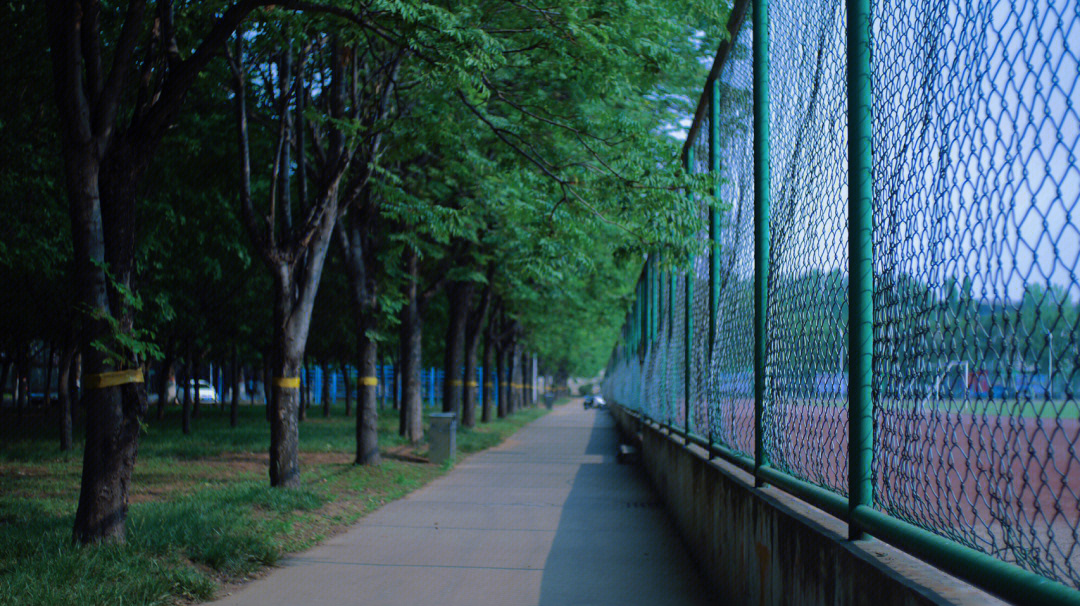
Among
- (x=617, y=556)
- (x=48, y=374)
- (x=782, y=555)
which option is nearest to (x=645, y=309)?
(x=617, y=556)

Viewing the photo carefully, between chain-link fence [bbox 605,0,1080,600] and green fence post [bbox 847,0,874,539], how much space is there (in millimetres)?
12

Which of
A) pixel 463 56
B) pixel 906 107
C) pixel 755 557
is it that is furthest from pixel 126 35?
pixel 906 107

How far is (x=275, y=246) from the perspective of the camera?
12789 millimetres

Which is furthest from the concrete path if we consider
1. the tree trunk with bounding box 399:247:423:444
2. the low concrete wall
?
the tree trunk with bounding box 399:247:423:444

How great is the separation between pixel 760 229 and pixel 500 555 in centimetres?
420

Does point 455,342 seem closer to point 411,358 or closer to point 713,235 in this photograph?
point 411,358

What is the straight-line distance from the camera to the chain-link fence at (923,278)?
2262 millimetres

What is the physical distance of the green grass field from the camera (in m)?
6.64

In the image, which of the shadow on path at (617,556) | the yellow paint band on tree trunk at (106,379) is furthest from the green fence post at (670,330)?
the yellow paint band on tree trunk at (106,379)

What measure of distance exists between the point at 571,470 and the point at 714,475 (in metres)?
11.0

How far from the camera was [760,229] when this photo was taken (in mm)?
5656

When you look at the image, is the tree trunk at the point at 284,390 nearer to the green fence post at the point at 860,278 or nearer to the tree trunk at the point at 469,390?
the green fence post at the point at 860,278

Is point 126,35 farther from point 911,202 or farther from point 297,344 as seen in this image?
point 911,202

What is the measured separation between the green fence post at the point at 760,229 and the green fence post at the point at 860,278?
1.84 m
